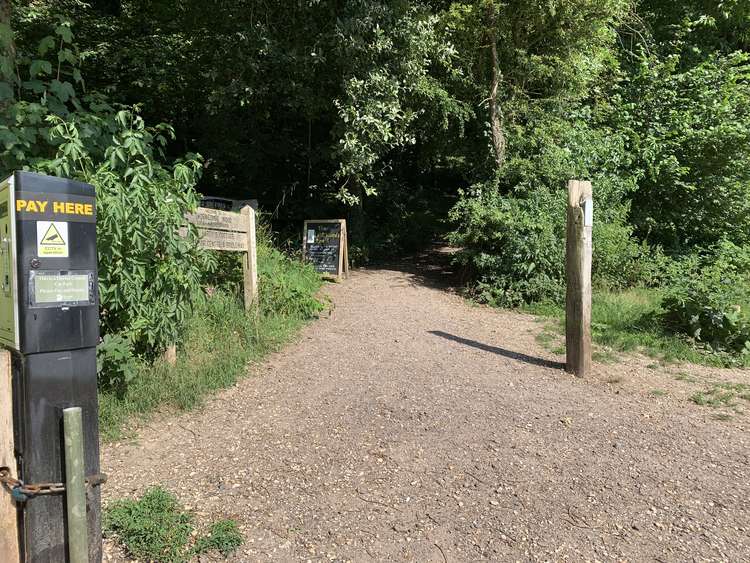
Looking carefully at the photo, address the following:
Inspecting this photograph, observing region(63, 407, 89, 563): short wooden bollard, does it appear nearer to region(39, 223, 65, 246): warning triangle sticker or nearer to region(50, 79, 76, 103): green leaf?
region(39, 223, 65, 246): warning triangle sticker

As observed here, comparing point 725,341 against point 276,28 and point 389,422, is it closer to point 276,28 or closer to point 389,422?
point 389,422

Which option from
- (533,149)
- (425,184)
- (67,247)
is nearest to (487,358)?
(67,247)

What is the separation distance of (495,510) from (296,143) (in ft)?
38.0

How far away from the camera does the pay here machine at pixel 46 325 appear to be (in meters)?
1.96

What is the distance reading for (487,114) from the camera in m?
10.7

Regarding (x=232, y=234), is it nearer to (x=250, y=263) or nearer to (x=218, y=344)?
(x=250, y=263)

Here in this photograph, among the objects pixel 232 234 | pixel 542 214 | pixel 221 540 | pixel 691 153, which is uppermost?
pixel 691 153

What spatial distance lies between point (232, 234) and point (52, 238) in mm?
4751

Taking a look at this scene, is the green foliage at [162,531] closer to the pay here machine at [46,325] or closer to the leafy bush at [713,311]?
the pay here machine at [46,325]

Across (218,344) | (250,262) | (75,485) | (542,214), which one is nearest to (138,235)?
(218,344)

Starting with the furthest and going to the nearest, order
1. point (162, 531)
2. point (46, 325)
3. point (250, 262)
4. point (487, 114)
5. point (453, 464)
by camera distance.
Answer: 1. point (487, 114)
2. point (250, 262)
3. point (453, 464)
4. point (162, 531)
5. point (46, 325)

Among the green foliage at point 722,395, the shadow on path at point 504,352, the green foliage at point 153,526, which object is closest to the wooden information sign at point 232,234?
the shadow on path at point 504,352

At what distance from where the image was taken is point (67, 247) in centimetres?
206

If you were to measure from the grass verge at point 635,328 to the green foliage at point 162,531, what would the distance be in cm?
514
